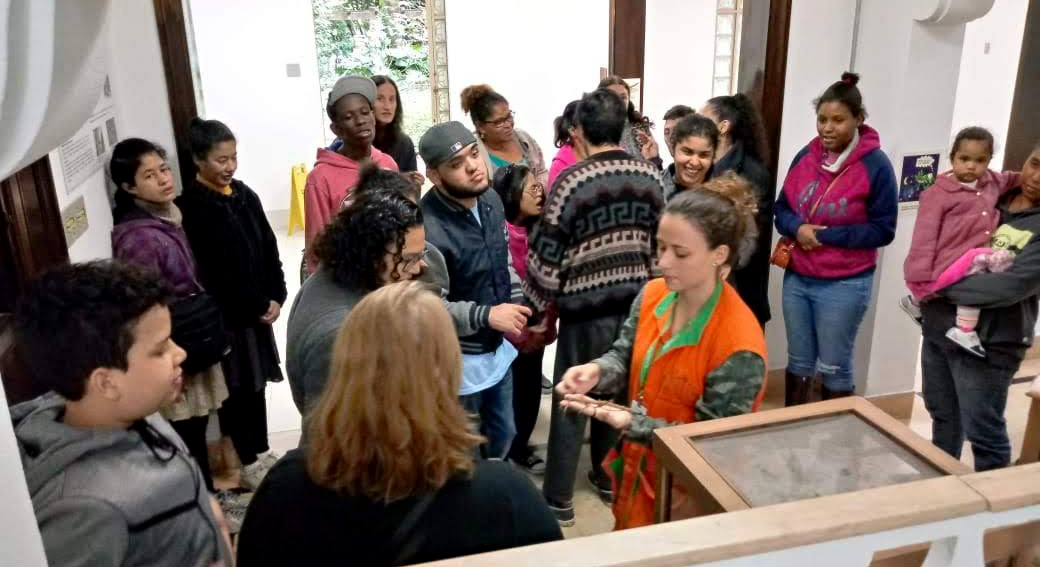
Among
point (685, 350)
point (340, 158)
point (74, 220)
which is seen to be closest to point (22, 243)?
point (74, 220)

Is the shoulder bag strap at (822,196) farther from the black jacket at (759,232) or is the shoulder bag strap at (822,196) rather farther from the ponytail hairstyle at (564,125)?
the ponytail hairstyle at (564,125)

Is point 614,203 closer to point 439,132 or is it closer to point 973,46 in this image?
point 439,132

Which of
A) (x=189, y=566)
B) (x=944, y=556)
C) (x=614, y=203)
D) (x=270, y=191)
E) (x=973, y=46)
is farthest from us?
(x=270, y=191)

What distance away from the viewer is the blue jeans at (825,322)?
10.4 feet

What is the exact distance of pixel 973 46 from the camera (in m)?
5.82

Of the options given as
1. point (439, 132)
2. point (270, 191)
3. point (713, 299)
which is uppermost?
point (439, 132)

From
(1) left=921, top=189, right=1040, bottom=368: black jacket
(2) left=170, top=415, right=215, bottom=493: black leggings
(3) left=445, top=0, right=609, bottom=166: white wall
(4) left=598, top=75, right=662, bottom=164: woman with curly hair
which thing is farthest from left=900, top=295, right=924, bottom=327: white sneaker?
(3) left=445, top=0, right=609, bottom=166: white wall

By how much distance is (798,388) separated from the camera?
137 inches

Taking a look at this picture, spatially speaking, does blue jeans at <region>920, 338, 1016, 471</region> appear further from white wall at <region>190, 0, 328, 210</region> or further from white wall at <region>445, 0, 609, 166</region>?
white wall at <region>190, 0, 328, 210</region>

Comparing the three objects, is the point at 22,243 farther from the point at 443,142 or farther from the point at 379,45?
Result: the point at 379,45

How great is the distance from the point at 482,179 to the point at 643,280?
2.40ft

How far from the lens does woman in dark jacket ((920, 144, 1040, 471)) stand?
2.55 meters

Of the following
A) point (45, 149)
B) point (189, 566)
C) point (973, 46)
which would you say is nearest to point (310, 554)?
point (189, 566)

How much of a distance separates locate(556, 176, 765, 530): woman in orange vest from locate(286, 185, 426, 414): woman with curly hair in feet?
1.78
